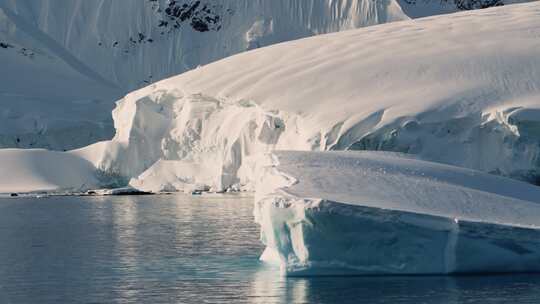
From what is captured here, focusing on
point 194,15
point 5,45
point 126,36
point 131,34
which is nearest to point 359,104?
point 5,45

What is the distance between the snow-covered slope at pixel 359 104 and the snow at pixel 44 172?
0.85 metres

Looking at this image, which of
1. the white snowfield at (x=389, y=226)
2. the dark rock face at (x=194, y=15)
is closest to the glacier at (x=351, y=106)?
the white snowfield at (x=389, y=226)

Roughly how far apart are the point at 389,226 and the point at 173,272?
3741 mm

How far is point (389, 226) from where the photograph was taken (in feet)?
52.7

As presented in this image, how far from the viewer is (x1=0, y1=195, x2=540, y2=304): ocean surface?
50.7 ft

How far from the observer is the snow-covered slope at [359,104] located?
31984mm

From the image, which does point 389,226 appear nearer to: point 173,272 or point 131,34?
point 173,272

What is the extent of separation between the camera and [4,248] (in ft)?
74.3

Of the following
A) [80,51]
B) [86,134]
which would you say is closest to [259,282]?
[86,134]

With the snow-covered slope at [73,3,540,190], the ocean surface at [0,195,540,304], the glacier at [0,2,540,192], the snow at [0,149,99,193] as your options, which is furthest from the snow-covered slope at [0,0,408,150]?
the ocean surface at [0,195,540,304]

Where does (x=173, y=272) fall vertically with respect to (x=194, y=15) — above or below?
below

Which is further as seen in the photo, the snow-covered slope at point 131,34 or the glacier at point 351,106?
the snow-covered slope at point 131,34

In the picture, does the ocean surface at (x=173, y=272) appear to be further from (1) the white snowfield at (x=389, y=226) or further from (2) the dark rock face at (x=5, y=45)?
(2) the dark rock face at (x=5, y=45)

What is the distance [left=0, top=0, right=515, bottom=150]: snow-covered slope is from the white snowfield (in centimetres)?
5190
